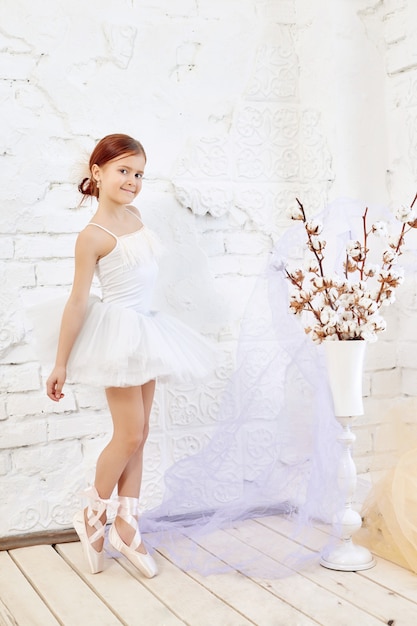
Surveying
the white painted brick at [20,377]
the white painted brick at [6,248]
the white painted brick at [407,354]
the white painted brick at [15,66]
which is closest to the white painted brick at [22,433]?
the white painted brick at [20,377]

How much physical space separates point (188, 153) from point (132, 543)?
52.8 inches

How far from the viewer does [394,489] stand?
7.45 feet

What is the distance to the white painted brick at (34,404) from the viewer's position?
101 inches

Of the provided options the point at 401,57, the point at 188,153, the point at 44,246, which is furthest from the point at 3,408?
the point at 401,57

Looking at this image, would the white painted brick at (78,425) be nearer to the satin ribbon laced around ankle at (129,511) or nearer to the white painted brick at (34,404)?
the white painted brick at (34,404)

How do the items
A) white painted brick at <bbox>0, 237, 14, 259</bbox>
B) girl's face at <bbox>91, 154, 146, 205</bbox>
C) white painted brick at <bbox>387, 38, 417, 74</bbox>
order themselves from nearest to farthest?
girl's face at <bbox>91, 154, 146, 205</bbox> < white painted brick at <bbox>0, 237, 14, 259</bbox> < white painted brick at <bbox>387, 38, 417, 74</bbox>

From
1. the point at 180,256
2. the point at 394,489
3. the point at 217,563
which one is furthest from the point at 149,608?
the point at 180,256

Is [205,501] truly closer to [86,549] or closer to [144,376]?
[86,549]

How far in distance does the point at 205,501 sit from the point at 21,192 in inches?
46.0

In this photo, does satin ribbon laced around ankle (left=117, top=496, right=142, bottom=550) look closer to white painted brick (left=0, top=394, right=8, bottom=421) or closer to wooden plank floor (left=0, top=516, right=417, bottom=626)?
wooden plank floor (left=0, top=516, right=417, bottom=626)

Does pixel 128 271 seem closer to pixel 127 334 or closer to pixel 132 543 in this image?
pixel 127 334

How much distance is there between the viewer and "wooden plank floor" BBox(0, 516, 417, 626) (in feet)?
6.36

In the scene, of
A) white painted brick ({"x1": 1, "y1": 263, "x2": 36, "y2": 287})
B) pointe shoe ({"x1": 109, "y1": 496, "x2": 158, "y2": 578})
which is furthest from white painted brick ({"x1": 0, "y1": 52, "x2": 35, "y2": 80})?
pointe shoe ({"x1": 109, "y1": 496, "x2": 158, "y2": 578})

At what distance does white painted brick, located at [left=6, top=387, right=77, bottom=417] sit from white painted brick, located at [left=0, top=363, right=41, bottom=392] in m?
0.02
